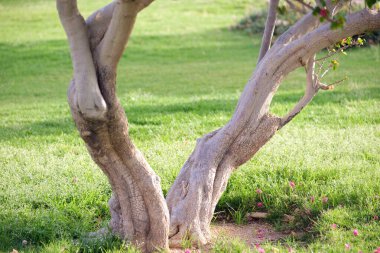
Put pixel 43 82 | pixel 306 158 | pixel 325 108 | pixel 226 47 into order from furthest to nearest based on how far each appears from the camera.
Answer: pixel 226 47
pixel 43 82
pixel 325 108
pixel 306 158

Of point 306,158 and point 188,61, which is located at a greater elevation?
point 306,158

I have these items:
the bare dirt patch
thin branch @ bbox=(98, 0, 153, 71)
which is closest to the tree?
thin branch @ bbox=(98, 0, 153, 71)

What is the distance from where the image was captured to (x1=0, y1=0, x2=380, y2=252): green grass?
5180mm

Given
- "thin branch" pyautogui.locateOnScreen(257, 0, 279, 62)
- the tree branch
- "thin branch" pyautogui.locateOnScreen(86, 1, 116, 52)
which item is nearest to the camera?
the tree branch

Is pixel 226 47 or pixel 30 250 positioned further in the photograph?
pixel 226 47

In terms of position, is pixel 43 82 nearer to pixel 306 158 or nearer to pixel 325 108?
pixel 325 108

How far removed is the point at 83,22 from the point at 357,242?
261cm

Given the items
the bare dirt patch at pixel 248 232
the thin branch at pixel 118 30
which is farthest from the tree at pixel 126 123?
the bare dirt patch at pixel 248 232

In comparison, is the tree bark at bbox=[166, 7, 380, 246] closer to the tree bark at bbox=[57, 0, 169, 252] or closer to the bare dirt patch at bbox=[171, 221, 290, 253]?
the bare dirt patch at bbox=[171, 221, 290, 253]

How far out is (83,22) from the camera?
4.10 m

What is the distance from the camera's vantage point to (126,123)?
4.36 meters

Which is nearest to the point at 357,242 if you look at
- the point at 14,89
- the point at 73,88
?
the point at 73,88

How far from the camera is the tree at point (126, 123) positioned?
401cm

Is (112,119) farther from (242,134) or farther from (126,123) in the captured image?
(242,134)
